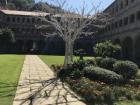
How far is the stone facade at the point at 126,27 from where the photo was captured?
150 feet

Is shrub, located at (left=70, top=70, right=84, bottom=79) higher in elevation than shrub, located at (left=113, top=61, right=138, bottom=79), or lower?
lower

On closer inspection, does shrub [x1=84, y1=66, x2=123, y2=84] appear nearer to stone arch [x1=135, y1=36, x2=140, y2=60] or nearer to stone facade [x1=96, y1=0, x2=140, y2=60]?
stone facade [x1=96, y1=0, x2=140, y2=60]

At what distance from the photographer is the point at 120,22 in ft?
180

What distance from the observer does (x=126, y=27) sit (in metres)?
50.5

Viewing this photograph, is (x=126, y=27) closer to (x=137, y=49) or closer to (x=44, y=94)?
(x=137, y=49)

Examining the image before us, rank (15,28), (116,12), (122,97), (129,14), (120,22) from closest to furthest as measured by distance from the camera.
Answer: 1. (122,97)
2. (129,14)
3. (120,22)
4. (116,12)
5. (15,28)

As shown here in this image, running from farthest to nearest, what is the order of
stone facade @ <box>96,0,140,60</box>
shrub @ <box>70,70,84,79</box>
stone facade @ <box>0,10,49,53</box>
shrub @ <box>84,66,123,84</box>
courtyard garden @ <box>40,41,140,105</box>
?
stone facade @ <box>0,10,49,53</box> < stone facade @ <box>96,0,140,60</box> < shrub @ <box>70,70,84,79</box> < shrub @ <box>84,66,123,84</box> < courtyard garden @ <box>40,41,140,105</box>

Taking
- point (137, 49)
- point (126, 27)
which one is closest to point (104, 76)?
point (137, 49)

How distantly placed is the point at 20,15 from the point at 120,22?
106 ft

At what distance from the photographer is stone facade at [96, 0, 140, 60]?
45594 millimetres

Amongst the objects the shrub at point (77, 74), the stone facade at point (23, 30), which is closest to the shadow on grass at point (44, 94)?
the shrub at point (77, 74)

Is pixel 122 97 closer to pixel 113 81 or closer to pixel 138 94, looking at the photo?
pixel 138 94

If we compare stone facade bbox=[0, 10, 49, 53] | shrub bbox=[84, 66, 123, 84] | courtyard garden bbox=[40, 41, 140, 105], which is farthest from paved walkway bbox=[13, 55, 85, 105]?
stone facade bbox=[0, 10, 49, 53]

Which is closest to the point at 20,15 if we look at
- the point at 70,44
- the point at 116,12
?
the point at 116,12
